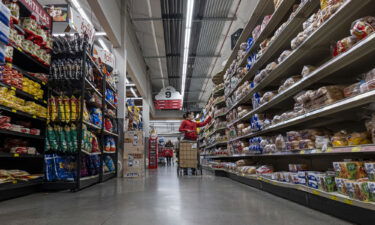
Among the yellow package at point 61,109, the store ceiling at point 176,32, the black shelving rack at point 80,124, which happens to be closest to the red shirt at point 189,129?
the black shelving rack at point 80,124

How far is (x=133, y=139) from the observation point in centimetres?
642

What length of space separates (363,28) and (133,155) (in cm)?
558

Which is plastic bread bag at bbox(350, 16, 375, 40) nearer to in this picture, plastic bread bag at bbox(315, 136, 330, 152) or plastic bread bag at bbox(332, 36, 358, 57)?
plastic bread bag at bbox(332, 36, 358, 57)

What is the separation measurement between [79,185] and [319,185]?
319 cm

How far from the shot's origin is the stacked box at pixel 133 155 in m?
6.28

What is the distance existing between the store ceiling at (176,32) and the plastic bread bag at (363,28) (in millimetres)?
6007

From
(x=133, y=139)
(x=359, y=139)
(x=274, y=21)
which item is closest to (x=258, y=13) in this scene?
(x=274, y=21)

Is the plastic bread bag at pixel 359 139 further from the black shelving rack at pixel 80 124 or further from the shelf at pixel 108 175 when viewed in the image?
the shelf at pixel 108 175

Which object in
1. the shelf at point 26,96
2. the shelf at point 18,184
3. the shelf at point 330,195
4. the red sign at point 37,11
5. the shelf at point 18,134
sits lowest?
the shelf at point 330,195

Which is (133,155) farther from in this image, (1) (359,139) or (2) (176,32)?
(1) (359,139)

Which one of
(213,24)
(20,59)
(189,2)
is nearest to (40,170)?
(20,59)

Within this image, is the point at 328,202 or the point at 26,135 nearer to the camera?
the point at 328,202

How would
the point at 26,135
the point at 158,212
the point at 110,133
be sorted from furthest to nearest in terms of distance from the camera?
the point at 110,133 < the point at 26,135 < the point at 158,212

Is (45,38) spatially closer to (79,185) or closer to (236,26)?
(79,185)
